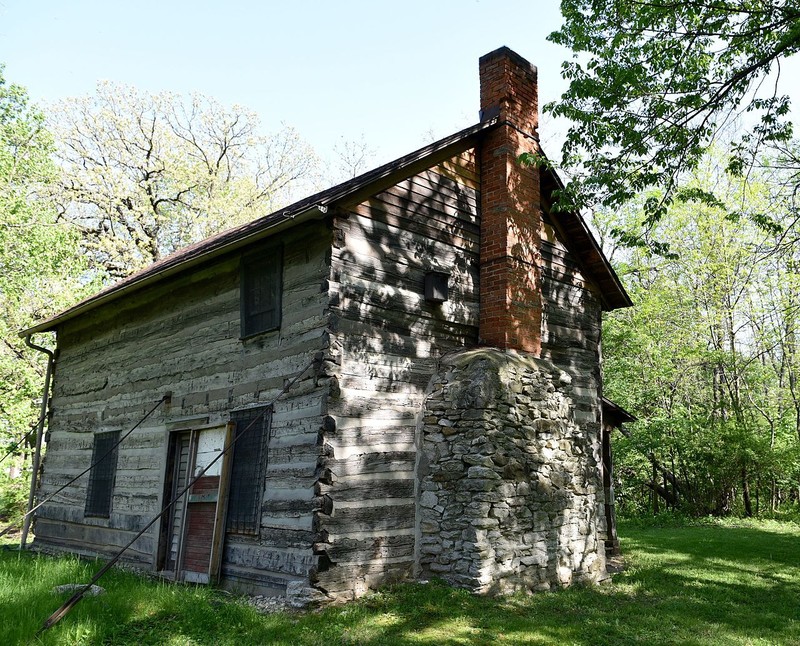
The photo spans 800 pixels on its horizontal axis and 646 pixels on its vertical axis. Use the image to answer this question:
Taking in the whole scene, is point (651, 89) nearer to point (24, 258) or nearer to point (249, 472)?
point (249, 472)

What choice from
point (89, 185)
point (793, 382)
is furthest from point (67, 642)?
point (793, 382)

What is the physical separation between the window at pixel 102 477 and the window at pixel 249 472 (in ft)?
13.5

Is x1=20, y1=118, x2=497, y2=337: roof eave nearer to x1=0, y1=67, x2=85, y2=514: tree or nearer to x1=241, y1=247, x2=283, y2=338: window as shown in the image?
x1=241, y1=247, x2=283, y2=338: window

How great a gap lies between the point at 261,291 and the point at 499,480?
4231 mm

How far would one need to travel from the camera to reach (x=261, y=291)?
32.4 feet

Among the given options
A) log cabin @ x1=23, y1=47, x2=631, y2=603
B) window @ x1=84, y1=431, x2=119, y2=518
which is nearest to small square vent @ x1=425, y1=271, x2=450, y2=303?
log cabin @ x1=23, y1=47, x2=631, y2=603

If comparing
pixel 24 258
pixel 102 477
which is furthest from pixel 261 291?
pixel 24 258

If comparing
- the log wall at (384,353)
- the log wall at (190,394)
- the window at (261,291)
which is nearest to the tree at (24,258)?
the log wall at (190,394)

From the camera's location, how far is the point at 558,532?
9.76 metres

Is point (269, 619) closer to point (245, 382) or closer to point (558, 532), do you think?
point (245, 382)

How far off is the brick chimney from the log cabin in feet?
0.11

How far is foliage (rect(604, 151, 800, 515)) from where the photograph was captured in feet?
67.2

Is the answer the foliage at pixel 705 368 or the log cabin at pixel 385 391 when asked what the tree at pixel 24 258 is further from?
the foliage at pixel 705 368

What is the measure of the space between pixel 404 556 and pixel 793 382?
2024cm
